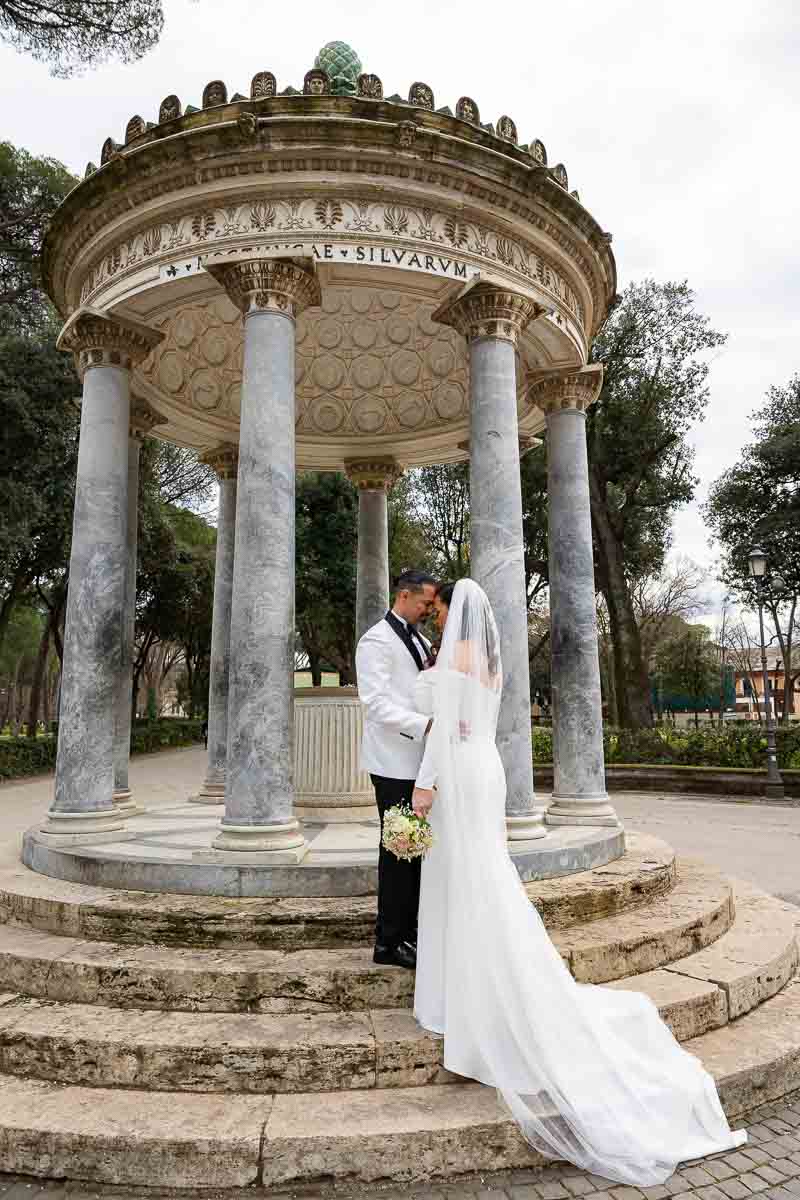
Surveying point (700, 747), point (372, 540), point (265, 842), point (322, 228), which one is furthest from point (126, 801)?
point (700, 747)

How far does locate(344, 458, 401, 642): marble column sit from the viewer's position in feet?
39.6

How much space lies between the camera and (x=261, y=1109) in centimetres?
386

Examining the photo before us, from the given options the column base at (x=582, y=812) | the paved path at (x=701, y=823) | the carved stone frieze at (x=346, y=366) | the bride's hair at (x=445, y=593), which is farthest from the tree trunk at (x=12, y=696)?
the bride's hair at (x=445, y=593)

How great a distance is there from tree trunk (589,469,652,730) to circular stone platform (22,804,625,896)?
68.6 feet

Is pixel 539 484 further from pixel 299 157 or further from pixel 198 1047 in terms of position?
pixel 198 1047

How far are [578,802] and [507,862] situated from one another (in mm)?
4382

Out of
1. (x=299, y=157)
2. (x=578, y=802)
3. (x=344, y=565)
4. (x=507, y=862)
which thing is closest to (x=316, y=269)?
(x=299, y=157)

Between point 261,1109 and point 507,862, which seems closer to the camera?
point 261,1109

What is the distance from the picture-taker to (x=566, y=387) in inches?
372

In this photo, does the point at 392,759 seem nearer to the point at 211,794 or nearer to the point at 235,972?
the point at 235,972

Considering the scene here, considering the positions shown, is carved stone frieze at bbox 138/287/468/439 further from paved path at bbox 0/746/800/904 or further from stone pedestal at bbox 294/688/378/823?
paved path at bbox 0/746/800/904

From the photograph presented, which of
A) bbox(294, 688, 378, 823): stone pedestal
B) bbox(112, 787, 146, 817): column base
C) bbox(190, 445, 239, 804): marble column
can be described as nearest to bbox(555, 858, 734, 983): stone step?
bbox(294, 688, 378, 823): stone pedestal

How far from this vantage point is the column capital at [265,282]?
6977 millimetres

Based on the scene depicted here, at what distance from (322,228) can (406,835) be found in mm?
5557
